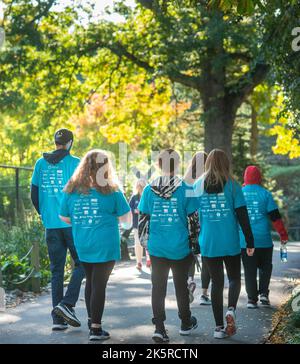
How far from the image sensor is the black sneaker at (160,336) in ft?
24.6

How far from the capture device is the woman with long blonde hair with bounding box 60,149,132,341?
25.0 ft

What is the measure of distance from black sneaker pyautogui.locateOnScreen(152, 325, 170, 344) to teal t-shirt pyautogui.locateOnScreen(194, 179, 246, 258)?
3.26ft

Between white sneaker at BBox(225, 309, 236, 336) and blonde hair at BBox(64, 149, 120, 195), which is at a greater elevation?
blonde hair at BBox(64, 149, 120, 195)

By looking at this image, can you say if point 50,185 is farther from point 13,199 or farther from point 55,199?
point 13,199

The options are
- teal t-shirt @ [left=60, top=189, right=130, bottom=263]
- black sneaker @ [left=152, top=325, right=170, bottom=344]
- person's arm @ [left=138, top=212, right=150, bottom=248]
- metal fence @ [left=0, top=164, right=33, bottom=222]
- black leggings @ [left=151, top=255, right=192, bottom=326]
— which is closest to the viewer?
black sneaker @ [left=152, top=325, right=170, bottom=344]

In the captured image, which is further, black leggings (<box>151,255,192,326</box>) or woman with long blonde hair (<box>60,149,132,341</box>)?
black leggings (<box>151,255,192,326</box>)

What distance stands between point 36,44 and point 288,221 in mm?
28088

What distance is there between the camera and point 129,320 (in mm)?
8977

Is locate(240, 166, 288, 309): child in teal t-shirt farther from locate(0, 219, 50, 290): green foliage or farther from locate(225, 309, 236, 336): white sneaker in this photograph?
locate(0, 219, 50, 290): green foliage

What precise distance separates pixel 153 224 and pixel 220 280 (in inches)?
38.1

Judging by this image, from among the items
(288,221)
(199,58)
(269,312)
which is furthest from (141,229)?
(288,221)

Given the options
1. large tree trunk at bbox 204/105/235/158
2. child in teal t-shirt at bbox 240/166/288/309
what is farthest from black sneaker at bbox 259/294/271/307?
large tree trunk at bbox 204/105/235/158

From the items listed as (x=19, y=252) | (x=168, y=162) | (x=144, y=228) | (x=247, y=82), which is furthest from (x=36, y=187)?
(x=247, y=82)
